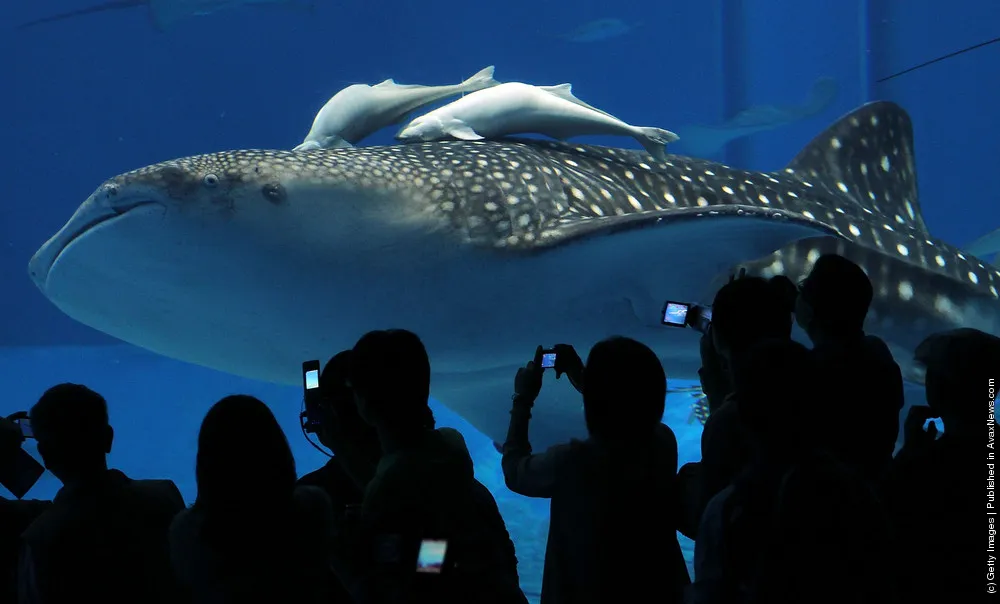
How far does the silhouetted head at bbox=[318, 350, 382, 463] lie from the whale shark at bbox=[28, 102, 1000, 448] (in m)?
1.23

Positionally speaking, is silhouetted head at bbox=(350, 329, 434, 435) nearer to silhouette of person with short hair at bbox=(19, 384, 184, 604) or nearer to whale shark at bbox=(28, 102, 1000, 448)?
silhouette of person with short hair at bbox=(19, 384, 184, 604)

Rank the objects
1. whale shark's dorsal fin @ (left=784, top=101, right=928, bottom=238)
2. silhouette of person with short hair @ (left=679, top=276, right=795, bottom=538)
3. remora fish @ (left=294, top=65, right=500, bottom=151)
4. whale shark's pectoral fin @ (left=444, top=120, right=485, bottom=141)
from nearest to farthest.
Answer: silhouette of person with short hair @ (left=679, top=276, right=795, bottom=538), whale shark's pectoral fin @ (left=444, top=120, right=485, bottom=141), remora fish @ (left=294, top=65, right=500, bottom=151), whale shark's dorsal fin @ (left=784, top=101, right=928, bottom=238)

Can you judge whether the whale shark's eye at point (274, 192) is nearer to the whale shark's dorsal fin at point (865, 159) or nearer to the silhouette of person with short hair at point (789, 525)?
the silhouette of person with short hair at point (789, 525)

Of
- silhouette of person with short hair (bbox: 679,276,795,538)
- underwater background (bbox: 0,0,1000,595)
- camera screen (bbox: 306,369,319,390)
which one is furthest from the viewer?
underwater background (bbox: 0,0,1000,595)

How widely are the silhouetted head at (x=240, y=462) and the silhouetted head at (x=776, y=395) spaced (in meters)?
0.90

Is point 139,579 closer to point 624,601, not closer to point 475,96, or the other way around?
point 624,601

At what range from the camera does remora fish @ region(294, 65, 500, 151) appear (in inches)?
159

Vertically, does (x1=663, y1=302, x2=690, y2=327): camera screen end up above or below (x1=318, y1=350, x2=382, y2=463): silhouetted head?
above

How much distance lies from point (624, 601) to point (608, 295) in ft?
6.99

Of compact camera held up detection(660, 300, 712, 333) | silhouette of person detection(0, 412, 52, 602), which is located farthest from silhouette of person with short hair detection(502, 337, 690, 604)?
silhouette of person detection(0, 412, 52, 602)

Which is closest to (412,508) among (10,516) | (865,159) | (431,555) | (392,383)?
(431,555)

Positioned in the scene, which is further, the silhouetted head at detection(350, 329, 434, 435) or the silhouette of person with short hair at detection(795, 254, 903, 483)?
the silhouette of person with short hair at detection(795, 254, 903, 483)

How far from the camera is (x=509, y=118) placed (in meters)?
3.96

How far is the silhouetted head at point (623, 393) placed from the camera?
170cm
